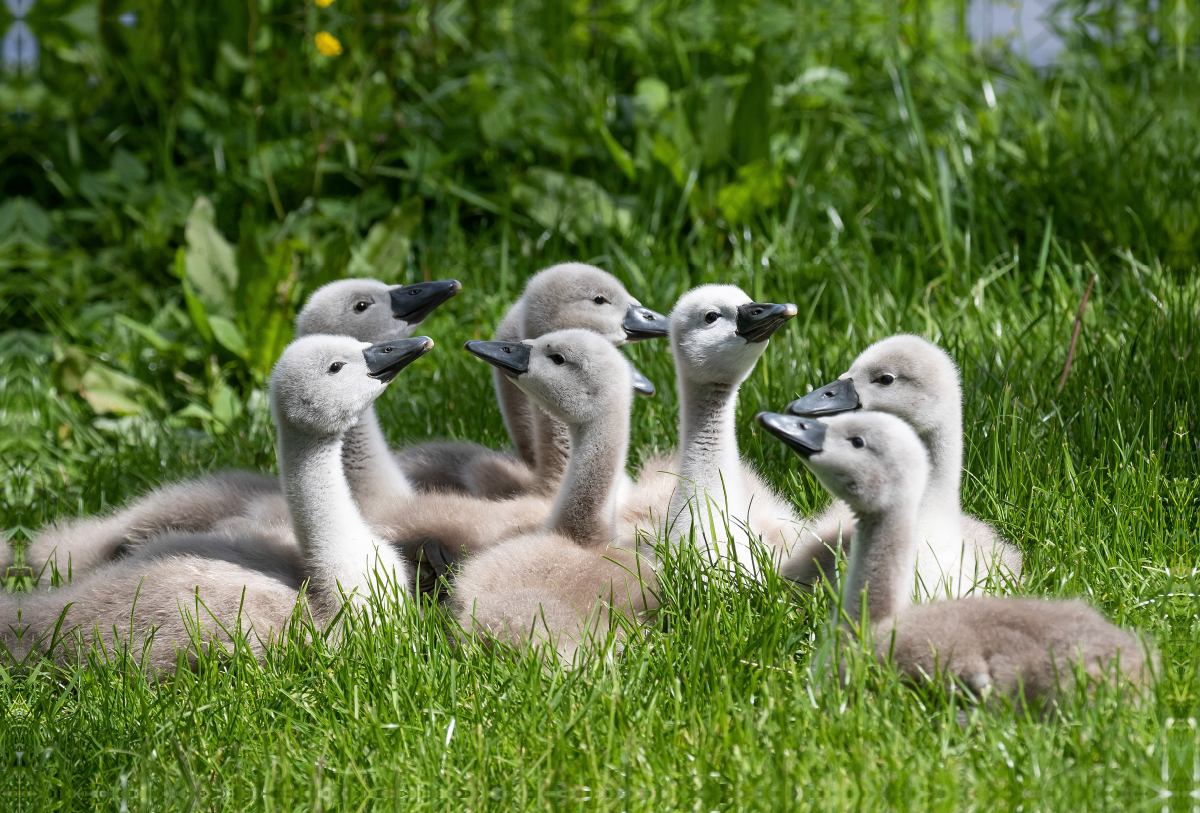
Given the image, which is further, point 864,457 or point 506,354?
point 506,354

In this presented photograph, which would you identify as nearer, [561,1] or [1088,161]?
[1088,161]

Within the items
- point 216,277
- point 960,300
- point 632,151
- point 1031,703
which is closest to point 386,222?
point 216,277

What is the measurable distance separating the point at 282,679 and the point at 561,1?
6.88 meters

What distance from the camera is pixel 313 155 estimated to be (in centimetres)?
739

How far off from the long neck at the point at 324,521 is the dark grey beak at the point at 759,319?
1.26m

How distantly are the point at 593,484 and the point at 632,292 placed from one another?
2.56 m

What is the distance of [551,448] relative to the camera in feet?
13.7

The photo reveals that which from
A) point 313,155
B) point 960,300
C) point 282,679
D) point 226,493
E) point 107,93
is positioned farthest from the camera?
point 107,93

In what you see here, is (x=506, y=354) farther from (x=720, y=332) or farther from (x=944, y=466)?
(x=944, y=466)

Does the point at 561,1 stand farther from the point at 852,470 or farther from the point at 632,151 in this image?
the point at 852,470

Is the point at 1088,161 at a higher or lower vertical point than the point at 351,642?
higher

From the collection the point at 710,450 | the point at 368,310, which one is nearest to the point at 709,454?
the point at 710,450

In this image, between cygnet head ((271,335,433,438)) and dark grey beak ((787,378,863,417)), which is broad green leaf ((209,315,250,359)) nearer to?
cygnet head ((271,335,433,438))

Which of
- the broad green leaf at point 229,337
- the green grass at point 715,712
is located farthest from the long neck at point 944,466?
the broad green leaf at point 229,337
